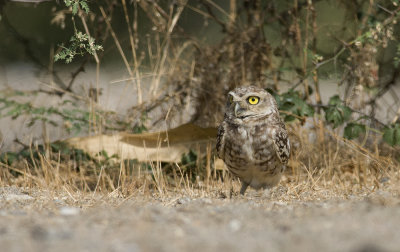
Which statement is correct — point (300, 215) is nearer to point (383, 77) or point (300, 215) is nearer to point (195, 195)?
point (195, 195)

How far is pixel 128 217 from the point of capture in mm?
1996

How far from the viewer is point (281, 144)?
136 inches

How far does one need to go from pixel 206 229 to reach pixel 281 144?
177 cm

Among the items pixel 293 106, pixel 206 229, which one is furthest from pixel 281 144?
pixel 206 229

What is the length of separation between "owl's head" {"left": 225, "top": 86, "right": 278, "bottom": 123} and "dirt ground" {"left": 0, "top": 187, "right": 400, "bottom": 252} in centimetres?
122

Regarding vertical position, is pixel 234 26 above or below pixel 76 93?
above

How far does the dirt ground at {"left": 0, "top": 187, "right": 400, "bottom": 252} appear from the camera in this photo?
5.06 ft

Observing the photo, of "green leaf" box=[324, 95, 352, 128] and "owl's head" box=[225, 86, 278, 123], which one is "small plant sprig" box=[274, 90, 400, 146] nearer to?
"green leaf" box=[324, 95, 352, 128]

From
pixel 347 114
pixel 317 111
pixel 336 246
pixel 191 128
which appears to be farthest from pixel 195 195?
pixel 317 111

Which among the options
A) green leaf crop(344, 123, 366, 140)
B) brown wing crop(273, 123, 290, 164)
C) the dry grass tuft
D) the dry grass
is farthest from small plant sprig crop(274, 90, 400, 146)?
brown wing crop(273, 123, 290, 164)

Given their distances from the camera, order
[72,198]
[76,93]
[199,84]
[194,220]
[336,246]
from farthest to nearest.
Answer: [76,93] → [199,84] → [72,198] → [194,220] → [336,246]

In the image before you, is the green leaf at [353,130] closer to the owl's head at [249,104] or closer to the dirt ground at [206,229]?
the owl's head at [249,104]

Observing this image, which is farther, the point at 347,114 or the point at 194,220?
the point at 347,114

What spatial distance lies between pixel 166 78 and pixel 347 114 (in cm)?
190
